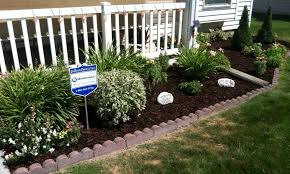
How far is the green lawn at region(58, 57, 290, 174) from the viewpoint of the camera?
3.37 m

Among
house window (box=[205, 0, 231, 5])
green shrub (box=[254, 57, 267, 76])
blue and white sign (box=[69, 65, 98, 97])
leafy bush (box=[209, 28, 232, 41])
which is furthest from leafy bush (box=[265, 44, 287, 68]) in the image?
blue and white sign (box=[69, 65, 98, 97])

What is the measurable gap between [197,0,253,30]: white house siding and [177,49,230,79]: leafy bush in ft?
10.1

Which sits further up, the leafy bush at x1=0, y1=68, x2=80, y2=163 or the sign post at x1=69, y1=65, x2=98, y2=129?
the sign post at x1=69, y1=65, x2=98, y2=129

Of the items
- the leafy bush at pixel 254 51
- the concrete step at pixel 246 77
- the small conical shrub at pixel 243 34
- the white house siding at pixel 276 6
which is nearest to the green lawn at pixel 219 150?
the concrete step at pixel 246 77

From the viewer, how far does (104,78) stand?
3.96m

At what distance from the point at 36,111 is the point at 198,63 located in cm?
311

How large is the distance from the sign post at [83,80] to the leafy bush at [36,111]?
0.38 m

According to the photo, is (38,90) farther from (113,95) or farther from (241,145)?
(241,145)

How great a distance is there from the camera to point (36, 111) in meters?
3.74

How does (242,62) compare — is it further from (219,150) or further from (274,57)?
(219,150)

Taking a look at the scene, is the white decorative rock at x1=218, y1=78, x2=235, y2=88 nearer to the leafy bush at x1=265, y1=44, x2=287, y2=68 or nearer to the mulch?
the mulch

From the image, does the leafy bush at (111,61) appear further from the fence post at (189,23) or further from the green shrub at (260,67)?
the green shrub at (260,67)

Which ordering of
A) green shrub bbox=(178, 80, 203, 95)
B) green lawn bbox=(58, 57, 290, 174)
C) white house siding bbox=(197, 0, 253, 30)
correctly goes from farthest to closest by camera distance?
1. white house siding bbox=(197, 0, 253, 30)
2. green shrub bbox=(178, 80, 203, 95)
3. green lawn bbox=(58, 57, 290, 174)

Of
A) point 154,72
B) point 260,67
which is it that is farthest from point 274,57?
point 154,72
